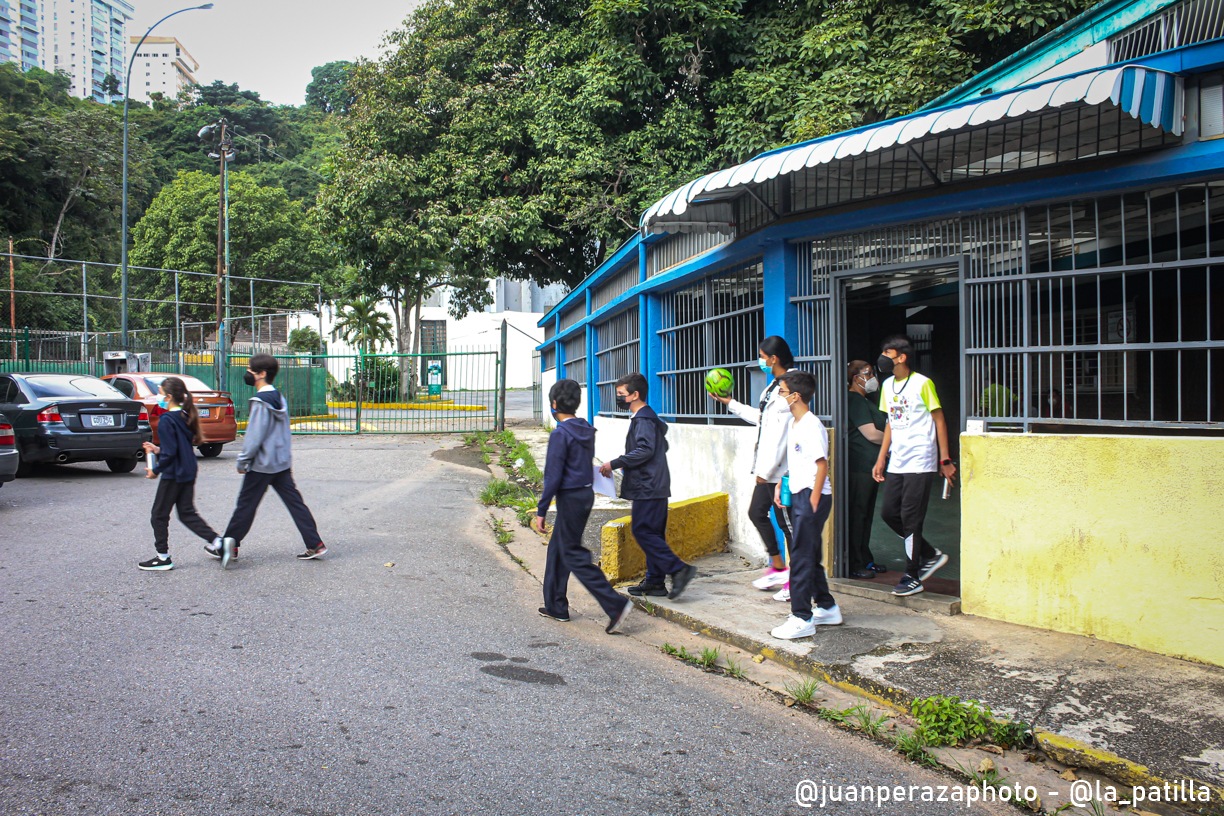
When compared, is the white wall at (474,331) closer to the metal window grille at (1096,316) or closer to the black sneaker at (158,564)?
the black sneaker at (158,564)

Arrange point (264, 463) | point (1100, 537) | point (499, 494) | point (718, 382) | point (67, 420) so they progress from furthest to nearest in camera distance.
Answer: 1. point (67, 420)
2. point (499, 494)
3. point (264, 463)
4. point (718, 382)
5. point (1100, 537)

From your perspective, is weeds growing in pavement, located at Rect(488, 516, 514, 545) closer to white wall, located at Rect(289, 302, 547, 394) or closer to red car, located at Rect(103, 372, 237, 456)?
red car, located at Rect(103, 372, 237, 456)

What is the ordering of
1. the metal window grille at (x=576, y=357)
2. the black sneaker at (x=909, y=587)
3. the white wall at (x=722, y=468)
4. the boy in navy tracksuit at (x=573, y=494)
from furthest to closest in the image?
the metal window grille at (x=576, y=357)
the white wall at (x=722, y=468)
the black sneaker at (x=909, y=587)
the boy in navy tracksuit at (x=573, y=494)

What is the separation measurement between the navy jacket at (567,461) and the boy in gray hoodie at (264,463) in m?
2.49

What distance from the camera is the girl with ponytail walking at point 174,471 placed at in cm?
604

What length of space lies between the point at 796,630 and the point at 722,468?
285cm

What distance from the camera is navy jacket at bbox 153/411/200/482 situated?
6121 mm

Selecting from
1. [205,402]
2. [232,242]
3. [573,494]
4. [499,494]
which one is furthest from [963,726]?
[232,242]

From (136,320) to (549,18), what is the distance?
29.0 meters

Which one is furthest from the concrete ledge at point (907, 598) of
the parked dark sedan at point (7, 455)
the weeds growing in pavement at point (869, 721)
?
the parked dark sedan at point (7, 455)

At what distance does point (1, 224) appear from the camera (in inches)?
1391

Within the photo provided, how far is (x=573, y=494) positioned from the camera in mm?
4867

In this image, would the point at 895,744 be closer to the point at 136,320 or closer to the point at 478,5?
the point at 478,5

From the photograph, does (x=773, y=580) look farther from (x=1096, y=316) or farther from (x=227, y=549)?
(x=227, y=549)
